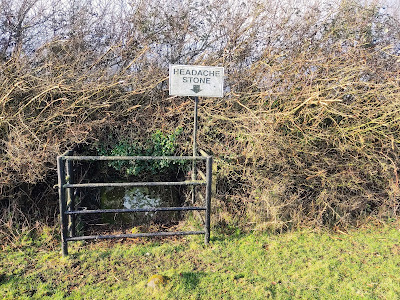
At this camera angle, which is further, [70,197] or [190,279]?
[70,197]

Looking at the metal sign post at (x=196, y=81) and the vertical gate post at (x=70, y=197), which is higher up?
the metal sign post at (x=196, y=81)

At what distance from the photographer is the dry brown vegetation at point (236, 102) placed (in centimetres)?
457

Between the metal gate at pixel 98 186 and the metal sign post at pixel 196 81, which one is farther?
the metal sign post at pixel 196 81

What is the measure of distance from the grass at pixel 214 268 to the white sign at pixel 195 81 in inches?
82.7

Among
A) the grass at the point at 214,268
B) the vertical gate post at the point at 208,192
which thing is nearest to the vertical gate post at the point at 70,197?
the grass at the point at 214,268

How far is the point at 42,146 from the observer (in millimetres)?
4352

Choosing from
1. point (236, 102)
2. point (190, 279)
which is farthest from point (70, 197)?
point (236, 102)

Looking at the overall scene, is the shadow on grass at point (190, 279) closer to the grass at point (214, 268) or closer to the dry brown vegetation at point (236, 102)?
the grass at point (214, 268)

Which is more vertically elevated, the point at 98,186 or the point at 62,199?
the point at 98,186

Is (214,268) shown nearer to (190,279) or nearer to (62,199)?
(190,279)

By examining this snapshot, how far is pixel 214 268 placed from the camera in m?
3.71

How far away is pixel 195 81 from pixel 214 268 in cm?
247

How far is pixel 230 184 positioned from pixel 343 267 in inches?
79.3

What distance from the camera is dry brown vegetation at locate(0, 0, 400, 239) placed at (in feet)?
15.0
